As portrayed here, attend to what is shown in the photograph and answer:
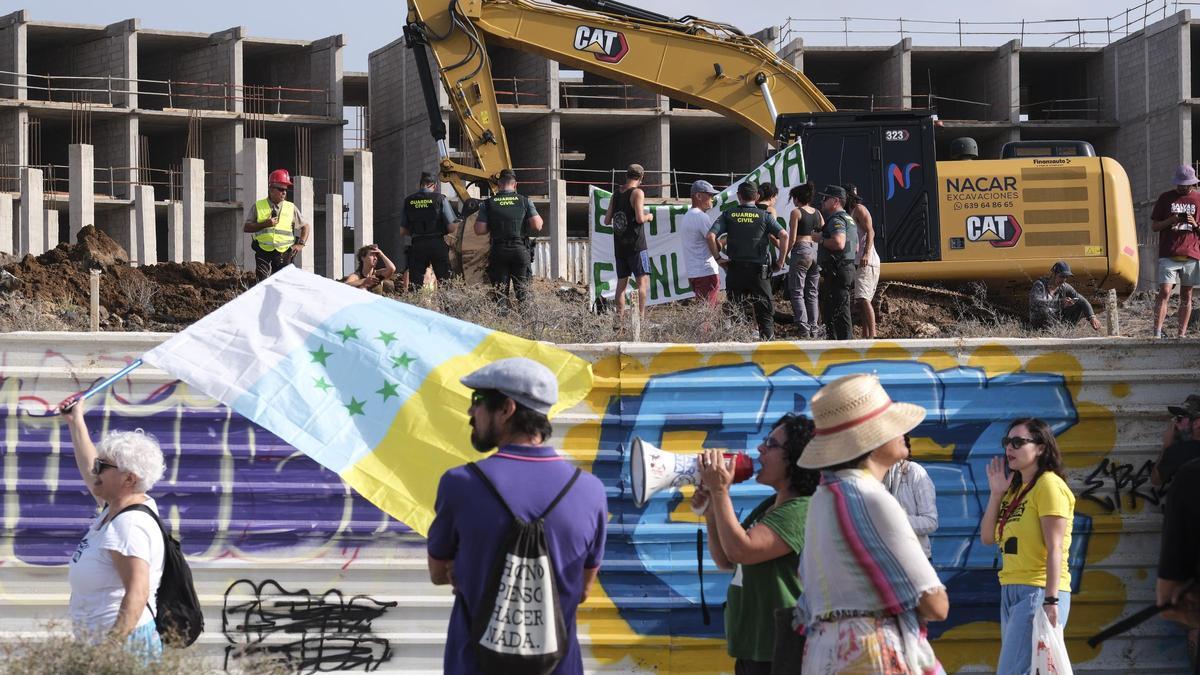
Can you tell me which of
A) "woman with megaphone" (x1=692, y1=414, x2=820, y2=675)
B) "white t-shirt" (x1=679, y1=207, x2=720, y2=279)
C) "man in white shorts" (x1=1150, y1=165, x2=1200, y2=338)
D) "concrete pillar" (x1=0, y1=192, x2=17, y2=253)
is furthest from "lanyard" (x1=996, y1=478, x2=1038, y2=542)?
"concrete pillar" (x1=0, y1=192, x2=17, y2=253)

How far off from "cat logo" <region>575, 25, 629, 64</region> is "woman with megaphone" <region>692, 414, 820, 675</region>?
41.3 feet

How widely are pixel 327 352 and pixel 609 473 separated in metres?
2.42

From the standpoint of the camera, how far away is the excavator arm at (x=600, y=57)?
1681 centimetres

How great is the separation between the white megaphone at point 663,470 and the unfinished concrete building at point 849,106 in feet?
114

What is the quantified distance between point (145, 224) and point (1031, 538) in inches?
1404

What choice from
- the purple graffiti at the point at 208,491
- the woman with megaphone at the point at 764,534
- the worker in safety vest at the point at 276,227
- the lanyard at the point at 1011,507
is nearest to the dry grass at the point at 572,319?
the worker in safety vest at the point at 276,227

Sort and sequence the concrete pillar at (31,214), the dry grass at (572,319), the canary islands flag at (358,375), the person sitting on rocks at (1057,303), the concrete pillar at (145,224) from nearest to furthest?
the canary islands flag at (358,375) < the dry grass at (572,319) < the person sitting on rocks at (1057,303) < the concrete pillar at (31,214) < the concrete pillar at (145,224)

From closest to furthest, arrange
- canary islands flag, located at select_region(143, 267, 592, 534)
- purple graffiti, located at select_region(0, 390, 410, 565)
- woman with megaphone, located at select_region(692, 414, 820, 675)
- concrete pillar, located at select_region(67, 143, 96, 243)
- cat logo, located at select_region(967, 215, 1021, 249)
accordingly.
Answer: woman with megaphone, located at select_region(692, 414, 820, 675)
canary islands flag, located at select_region(143, 267, 592, 534)
purple graffiti, located at select_region(0, 390, 410, 565)
cat logo, located at select_region(967, 215, 1021, 249)
concrete pillar, located at select_region(67, 143, 96, 243)

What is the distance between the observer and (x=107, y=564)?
505 centimetres

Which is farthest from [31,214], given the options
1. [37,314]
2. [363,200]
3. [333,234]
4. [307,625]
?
[307,625]

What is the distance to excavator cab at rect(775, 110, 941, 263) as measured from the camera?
1527 centimetres

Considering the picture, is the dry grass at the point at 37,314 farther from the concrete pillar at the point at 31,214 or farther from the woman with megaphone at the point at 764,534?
the concrete pillar at the point at 31,214

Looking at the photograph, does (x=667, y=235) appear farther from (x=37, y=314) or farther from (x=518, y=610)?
(x=518, y=610)

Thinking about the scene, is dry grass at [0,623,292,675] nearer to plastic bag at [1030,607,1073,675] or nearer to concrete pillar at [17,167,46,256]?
plastic bag at [1030,607,1073,675]
